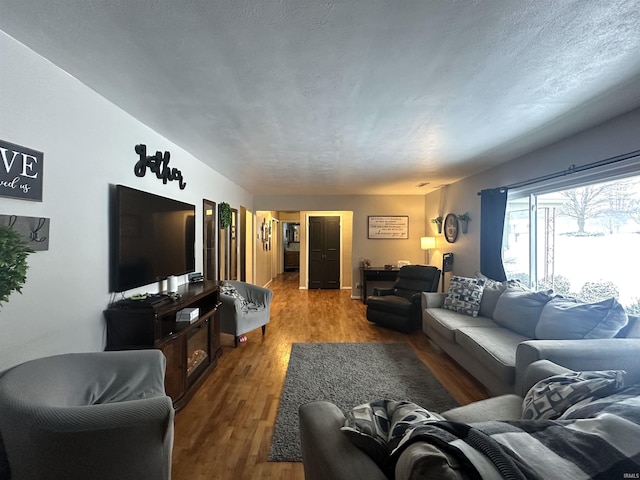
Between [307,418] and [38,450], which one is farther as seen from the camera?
[307,418]

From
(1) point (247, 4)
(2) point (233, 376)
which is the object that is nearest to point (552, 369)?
(1) point (247, 4)

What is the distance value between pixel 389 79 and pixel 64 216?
2036 millimetres

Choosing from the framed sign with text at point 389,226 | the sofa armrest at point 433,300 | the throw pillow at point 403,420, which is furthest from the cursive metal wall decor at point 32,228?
the framed sign with text at point 389,226

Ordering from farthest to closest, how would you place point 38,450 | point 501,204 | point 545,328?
point 501,204
point 545,328
point 38,450

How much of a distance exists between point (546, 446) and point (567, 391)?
2.34 ft

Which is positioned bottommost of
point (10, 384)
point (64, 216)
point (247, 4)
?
point (10, 384)

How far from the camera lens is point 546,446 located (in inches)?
29.5

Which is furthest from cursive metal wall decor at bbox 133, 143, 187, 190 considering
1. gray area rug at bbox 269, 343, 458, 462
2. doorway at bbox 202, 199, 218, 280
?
gray area rug at bbox 269, 343, 458, 462

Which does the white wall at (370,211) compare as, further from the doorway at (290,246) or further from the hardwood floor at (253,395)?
the doorway at (290,246)

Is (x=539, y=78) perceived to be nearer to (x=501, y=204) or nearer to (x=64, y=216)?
(x=501, y=204)

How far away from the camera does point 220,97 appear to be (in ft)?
6.77

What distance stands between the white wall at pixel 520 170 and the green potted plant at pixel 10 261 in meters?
3.55

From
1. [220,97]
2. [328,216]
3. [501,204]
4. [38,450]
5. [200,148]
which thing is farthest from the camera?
[328,216]

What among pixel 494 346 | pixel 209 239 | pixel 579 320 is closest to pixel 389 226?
pixel 209 239
